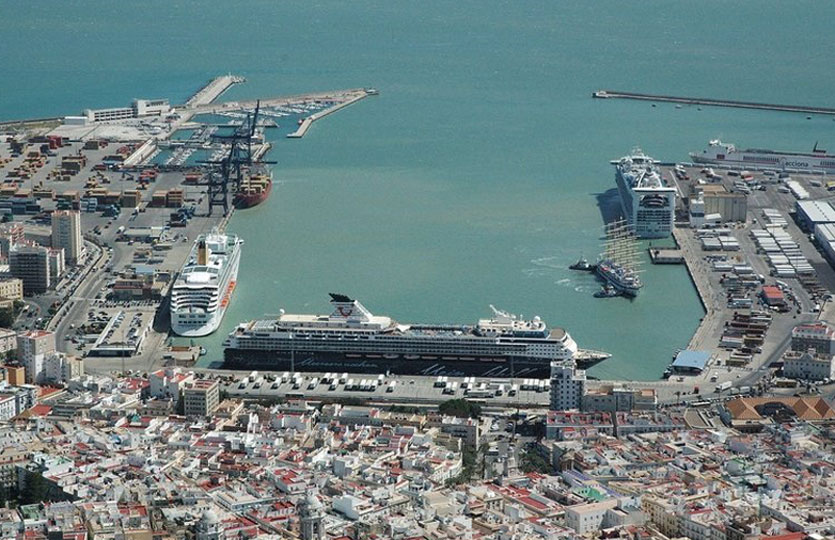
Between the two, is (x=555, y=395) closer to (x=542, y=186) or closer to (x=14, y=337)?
(x=14, y=337)

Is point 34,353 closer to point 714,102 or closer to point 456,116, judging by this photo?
point 456,116

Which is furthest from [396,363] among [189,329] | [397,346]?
[189,329]

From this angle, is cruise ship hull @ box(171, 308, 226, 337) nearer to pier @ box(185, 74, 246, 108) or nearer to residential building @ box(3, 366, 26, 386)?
residential building @ box(3, 366, 26, 386)

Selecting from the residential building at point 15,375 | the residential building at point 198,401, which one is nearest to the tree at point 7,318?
the residential building at point 15,375

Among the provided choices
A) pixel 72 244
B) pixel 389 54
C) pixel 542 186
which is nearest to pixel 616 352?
pixel 72 244

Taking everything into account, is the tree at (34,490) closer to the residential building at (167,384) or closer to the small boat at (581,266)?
the residential building at (167,384)

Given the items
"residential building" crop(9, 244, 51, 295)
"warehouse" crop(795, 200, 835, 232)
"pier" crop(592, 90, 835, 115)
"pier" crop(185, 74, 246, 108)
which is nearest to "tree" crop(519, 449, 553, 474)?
"residential building" crop(9, 244, 51, 295)

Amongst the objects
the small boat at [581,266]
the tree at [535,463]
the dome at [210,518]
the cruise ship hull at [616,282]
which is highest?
the small boat at [581,266]
